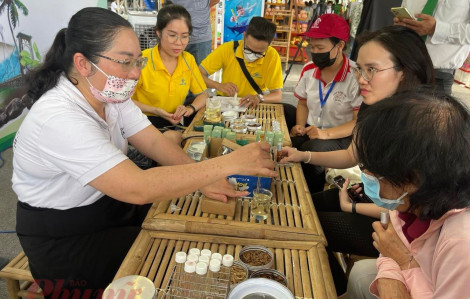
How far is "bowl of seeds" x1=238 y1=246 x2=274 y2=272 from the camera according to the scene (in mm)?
1014

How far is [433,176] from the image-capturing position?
86cm

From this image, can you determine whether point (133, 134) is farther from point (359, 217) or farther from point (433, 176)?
point (433, 176)

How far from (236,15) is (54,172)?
5.92 m

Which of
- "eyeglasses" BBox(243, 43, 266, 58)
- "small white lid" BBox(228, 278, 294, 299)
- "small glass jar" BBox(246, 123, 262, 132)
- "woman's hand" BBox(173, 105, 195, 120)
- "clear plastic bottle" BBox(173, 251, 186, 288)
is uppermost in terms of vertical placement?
"eyeglasses" BBox(243, 43, 266, 58)

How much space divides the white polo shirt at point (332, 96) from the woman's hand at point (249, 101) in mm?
357

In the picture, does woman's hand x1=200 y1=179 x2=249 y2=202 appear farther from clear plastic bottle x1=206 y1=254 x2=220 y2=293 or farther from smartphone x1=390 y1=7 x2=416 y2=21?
smartphone x1=390 y1=7 x2=416 y2=21

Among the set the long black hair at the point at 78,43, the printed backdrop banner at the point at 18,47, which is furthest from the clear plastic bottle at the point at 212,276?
the printed backdrop banner at the point at 18,47

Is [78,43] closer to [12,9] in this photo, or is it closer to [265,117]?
[265,117]

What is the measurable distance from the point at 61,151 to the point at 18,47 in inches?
121

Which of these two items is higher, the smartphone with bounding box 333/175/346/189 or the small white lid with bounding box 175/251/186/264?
the small white lid with bounding box 175/251/186/264

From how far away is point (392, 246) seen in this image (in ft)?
Result: 4.01

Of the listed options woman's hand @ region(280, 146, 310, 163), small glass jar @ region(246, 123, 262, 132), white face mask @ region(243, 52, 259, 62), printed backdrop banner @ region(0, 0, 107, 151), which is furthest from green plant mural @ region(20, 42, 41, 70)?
woman's hand @ region(280, 146, 310, 163)

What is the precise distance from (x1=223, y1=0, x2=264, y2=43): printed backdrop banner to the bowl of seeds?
Answer: 5.94 metres

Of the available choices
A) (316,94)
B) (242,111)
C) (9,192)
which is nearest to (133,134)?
(242,111)
